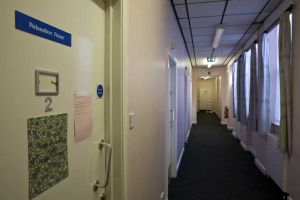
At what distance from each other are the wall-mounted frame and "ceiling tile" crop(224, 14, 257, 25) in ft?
12.1

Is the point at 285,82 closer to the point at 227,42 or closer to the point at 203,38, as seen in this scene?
the point at 203,38

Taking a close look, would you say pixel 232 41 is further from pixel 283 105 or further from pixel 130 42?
pixel 130 42

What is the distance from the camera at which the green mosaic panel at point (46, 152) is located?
0.76m

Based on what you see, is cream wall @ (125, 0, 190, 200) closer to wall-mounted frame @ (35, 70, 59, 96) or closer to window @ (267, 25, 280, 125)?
wall-mounted frame @ (35, 70, 59, 96)

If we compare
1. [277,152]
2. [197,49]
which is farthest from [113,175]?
[197,49]

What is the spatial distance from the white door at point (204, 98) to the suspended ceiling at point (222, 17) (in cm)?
1155

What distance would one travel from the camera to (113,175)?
1330 mm

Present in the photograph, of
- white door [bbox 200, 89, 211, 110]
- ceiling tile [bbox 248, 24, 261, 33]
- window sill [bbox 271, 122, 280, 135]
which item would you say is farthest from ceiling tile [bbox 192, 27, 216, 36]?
white door [bbox 200, 89, 211, 110]

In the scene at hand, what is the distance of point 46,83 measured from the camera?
2.69ft

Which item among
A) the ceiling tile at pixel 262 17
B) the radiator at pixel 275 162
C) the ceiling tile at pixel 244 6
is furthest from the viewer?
the ceiling tile at pixel 262 17

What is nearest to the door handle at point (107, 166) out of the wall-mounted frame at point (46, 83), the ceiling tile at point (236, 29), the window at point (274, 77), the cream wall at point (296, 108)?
the wall-mounted frame at point (46, 83)

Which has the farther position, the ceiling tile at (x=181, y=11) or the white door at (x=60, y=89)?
the ceiling tile at (x=181, y=11)

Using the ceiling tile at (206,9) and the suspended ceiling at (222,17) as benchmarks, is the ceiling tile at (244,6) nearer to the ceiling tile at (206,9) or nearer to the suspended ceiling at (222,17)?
the suspended ceiling at (222,17)

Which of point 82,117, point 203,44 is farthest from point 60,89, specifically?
point 203,44
